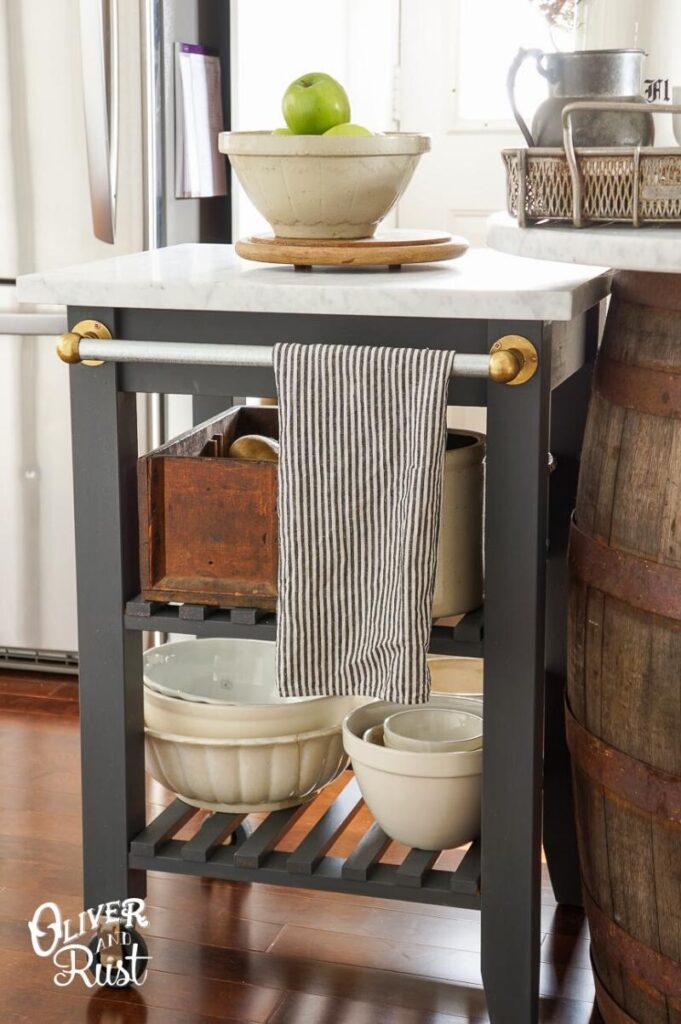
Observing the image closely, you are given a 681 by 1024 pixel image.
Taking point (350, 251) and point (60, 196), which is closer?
point (350, 251)

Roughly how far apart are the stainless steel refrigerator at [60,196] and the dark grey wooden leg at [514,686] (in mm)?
1317

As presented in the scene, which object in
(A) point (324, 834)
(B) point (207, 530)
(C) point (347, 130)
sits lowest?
(A) point (324, 834)

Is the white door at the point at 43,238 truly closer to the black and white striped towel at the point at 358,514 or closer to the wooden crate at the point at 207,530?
the wooden crate at the point at 207,530

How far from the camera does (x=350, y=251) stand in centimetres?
157

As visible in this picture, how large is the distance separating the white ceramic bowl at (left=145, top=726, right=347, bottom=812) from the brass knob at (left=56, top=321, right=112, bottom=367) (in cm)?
50

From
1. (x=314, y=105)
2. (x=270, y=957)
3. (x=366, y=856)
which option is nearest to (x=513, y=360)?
(x=314, y=105)

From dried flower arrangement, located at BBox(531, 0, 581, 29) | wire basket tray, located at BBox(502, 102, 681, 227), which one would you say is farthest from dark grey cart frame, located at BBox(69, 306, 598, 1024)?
dried flower arrangement, located at BBox(531, 0, 581, 29)

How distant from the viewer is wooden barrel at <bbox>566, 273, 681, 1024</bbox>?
142cm

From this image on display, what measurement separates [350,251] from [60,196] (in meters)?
1.23

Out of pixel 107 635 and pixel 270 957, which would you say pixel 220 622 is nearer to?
pixel 107 635

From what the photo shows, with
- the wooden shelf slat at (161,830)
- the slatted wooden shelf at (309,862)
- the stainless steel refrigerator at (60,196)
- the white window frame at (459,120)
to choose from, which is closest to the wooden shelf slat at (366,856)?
the slatted wooden shelf at (309,862)

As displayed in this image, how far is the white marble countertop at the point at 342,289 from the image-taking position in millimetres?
1412

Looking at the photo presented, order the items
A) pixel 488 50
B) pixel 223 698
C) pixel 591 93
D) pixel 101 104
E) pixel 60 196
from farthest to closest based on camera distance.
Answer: pixel 488 50
pixel 60 196
pixel 101 104
pixel 223 698
pixel 591 93

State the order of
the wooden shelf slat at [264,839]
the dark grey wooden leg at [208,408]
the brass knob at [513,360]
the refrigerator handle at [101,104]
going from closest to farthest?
1. the brass knob at [513,360]
2. the wooden shelf slat at [264,839]
3. the dark grey wooden leg at [208,408]
4. the refrigerator handle at [101,104]
